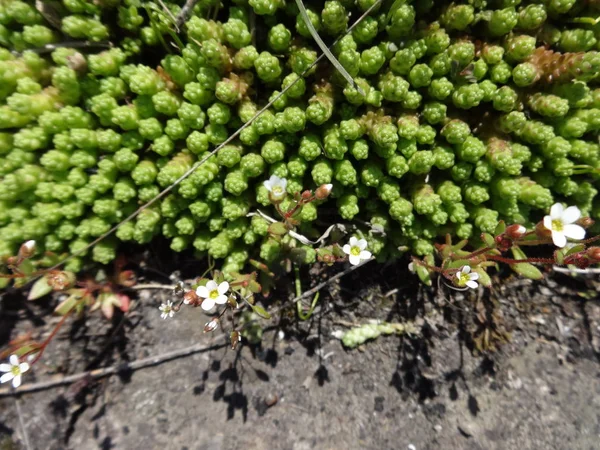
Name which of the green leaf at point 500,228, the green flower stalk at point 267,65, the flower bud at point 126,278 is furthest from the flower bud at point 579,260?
the flower bud at point 126,278

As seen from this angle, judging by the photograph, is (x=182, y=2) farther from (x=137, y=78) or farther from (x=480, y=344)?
(x=480, y=344)

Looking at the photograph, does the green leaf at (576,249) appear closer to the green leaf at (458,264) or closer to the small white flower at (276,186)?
the green leaf at (458,264)

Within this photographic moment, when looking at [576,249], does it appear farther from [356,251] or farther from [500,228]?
[356,251]

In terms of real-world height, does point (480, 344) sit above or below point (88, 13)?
below

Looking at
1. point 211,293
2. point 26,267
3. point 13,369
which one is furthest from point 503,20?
point 13,369

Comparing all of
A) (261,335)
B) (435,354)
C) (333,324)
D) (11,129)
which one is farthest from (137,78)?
(435,354)
